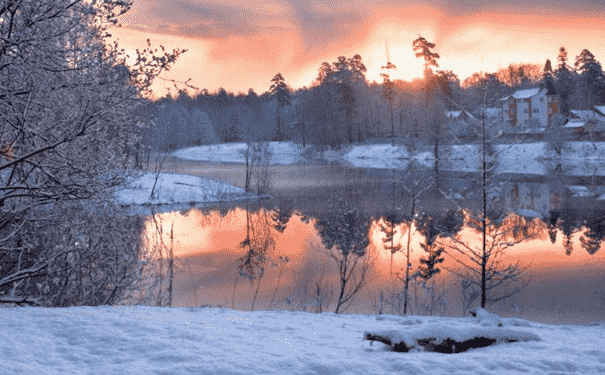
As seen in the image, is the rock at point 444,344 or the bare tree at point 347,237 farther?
the bare tree at point 347,237

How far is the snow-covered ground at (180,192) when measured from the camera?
3453cm

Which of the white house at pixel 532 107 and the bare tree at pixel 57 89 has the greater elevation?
the white house at pixel 532 107

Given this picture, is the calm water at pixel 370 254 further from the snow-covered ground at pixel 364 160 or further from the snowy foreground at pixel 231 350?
the snowy foreground at pixel 231 350

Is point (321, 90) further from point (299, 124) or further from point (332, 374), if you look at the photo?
point (332, 374)

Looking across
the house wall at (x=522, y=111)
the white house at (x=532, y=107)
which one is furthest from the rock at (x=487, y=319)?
the house wall at (x=522, y=111)

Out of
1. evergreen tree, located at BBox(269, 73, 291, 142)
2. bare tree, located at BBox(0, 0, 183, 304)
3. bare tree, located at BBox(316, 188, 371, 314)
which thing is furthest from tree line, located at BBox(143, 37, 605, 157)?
bare tree, located at BBox(0, 0, 183, 304)

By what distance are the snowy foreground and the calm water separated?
7031 millimetres

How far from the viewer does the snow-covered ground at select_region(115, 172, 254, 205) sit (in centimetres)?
3453

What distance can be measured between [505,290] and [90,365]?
14.6 metres

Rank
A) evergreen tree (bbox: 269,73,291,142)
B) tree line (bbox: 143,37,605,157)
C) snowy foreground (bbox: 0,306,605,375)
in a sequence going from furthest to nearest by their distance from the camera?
1. evergreen tree (bbox: 269,73,291,142)
2. tree line (bbox: 143,37,605,157)
3. snowy foreground (bbox: 0,306,605,375)

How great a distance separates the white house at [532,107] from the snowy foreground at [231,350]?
249 feet

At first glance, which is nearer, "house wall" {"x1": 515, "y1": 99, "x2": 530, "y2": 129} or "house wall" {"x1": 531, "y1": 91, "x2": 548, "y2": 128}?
"house wall" {"x1": 531, "y1": 91, "x2": 548, "y2": 128}

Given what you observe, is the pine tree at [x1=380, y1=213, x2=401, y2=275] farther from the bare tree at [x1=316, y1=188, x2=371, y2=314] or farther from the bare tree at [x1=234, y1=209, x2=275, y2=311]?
the bare tree at [x1=234, y1=209, x2=275, y2=311]

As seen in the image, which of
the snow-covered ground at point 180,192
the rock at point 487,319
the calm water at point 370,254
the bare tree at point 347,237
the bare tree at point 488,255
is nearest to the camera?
the rock at point 487,319
